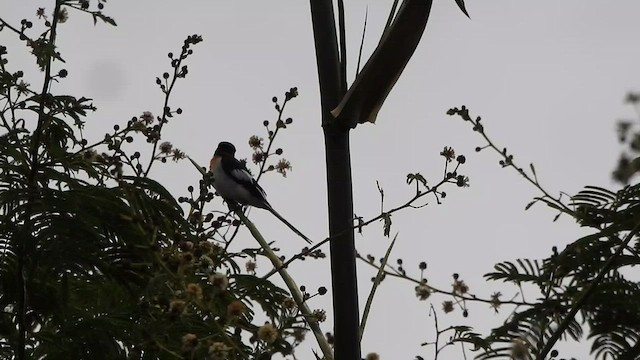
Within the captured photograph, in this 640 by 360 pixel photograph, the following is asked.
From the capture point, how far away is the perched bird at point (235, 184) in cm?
725

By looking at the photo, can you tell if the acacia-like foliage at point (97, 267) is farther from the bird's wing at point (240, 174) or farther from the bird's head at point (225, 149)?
the bird's head at point (225, 149)

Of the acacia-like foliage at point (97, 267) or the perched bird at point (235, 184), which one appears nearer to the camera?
the acacia-like foliage at point (97, 267)

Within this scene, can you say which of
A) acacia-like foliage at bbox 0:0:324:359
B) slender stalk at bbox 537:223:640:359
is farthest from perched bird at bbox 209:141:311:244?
slender stalk at bbox 537:223:640:359

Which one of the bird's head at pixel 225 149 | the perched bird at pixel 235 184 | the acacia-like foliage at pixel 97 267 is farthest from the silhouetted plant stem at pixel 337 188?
the bird's head at pixel 225 149

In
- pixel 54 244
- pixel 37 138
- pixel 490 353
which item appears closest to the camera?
pixel 490 353

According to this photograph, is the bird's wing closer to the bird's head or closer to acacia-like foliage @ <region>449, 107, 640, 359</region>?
the bird's head

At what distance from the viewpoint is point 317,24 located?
185 centimetres

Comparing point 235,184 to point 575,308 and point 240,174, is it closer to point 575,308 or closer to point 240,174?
point 240,174

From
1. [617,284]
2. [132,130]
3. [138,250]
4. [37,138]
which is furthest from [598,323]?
[132,130]

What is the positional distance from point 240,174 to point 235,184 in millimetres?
173

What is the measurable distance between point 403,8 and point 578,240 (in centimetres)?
55

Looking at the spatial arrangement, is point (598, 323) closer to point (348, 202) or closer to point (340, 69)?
point (348, 202)

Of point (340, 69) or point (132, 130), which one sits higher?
point (132, 130)

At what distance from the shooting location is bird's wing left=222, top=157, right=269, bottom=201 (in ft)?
23.8
